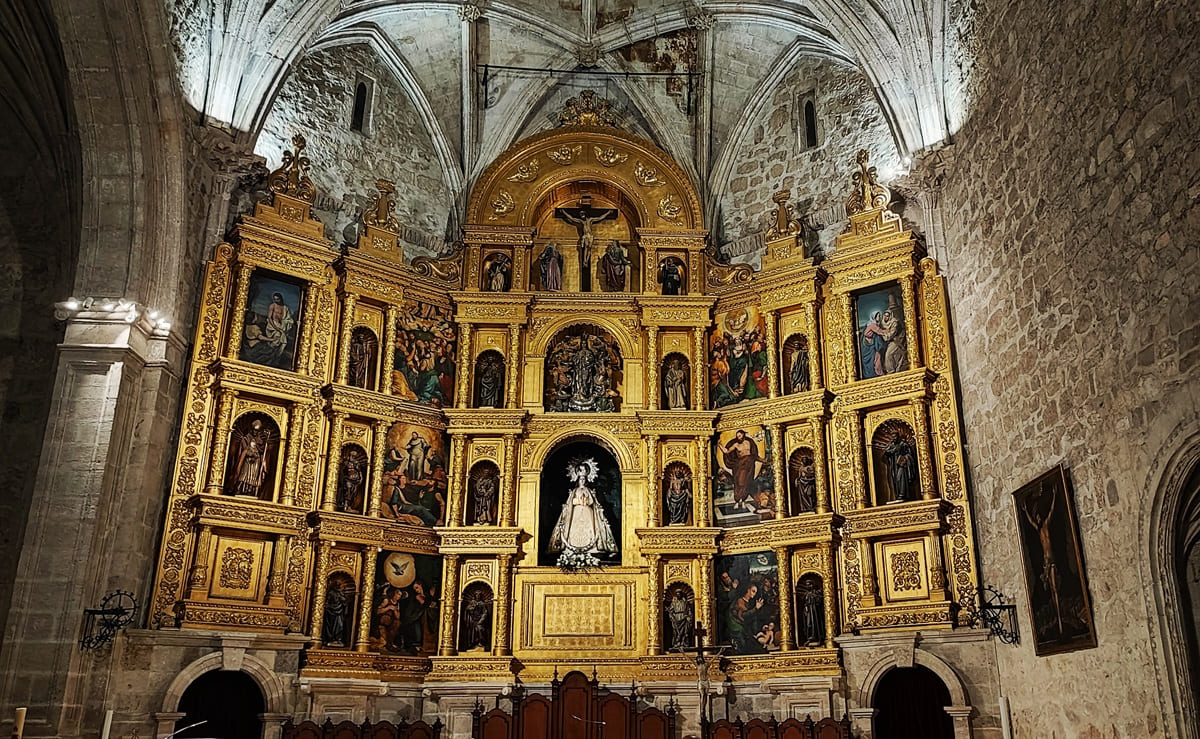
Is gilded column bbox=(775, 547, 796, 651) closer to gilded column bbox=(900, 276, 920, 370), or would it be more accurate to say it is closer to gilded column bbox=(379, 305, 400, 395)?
gilded column bbox=(900, 276, 920, 370)

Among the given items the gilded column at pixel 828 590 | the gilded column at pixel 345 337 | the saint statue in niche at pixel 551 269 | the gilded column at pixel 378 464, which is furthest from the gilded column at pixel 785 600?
the gilded column at pixel 345 337

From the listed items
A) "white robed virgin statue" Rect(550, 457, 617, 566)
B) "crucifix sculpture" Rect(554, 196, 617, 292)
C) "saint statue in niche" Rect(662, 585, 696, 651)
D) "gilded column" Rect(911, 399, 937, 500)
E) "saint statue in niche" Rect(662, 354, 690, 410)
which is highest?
"crucifix sculpture" Rect(554, 196, 617, 292)

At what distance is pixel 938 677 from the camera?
1259 centimetres

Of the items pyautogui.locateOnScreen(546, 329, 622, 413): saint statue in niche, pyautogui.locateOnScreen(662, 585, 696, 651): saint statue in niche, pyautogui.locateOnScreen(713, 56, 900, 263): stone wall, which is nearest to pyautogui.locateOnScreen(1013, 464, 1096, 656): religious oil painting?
pyautogui.locateOnScreen(662, 585, 696, 651): saint statue in niche

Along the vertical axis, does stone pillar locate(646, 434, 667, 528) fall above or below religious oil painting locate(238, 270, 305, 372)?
below

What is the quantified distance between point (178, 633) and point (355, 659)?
7.82ft

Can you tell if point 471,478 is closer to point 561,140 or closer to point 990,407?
point 561,140

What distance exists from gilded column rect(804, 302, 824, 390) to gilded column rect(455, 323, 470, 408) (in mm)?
5437

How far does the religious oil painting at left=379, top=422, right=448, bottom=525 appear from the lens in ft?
48.7

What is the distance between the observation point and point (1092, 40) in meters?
8.92

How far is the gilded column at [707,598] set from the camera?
14336 millimetres

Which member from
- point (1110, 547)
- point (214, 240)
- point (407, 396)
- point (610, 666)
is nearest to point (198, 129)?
point (214, 240)

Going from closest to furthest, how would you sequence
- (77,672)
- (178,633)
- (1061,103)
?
(1061,103) → (77,672) → (178,633)

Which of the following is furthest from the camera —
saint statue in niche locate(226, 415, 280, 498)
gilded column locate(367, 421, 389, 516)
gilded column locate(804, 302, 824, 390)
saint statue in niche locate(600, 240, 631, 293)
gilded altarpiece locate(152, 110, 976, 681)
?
saint statue in niche locate(600, 240, 631, 293)
